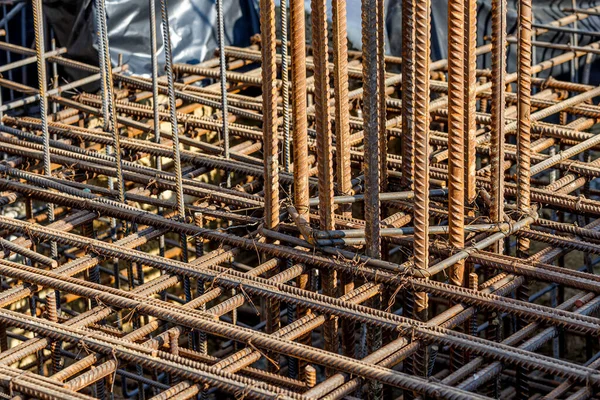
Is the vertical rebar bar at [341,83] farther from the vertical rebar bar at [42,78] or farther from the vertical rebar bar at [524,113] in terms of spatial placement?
the vertical rebar bar at [42,78]

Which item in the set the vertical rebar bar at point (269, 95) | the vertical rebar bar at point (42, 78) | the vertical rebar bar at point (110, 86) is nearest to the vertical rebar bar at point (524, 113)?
the vertical rebar bar at point (269, 95)

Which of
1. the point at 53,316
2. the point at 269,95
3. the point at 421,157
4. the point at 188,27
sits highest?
the point at 269,95

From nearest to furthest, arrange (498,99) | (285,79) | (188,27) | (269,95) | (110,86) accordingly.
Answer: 1. (498,99)
2. (269,95)
3. (110,86)
4. (285,79)
5. (188,27)

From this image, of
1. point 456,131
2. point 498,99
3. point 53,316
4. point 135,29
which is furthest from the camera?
point 135,29

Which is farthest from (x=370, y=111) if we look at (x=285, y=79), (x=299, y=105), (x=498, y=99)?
(x=285, y=79)

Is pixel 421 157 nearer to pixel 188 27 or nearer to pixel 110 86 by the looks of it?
pixel 110 86

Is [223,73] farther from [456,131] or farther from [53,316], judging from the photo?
[53,316]

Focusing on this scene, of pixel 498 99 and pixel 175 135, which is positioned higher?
pixel 498 99

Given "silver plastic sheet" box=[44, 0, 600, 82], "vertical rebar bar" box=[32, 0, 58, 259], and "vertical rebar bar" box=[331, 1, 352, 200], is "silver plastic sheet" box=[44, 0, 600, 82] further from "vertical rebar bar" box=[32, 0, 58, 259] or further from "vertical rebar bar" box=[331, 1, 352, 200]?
"vertical rebar bar" box=[331, 1, 352, 200]

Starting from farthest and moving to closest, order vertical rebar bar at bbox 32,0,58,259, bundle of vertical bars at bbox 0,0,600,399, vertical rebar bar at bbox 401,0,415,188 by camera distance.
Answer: vertical rebar bar at bbox 32,0,58,259, vertical rebar bar at bbox 401,0,415,188, bundle of vertical bars at bbox 0,0,600,399

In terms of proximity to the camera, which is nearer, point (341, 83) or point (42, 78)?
point (341, 83)

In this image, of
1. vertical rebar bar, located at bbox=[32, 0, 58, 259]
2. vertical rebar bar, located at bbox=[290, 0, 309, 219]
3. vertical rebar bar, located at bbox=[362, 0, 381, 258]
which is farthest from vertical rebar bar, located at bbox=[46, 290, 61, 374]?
vertical rebar bar, located at bbox=[362, 0, 381, 258]

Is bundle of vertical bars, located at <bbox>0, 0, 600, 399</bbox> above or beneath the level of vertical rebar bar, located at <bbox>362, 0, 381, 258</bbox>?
beneath

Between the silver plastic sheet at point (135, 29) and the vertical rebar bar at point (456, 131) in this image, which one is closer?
the vertical rebar bar at point (456, 131)
